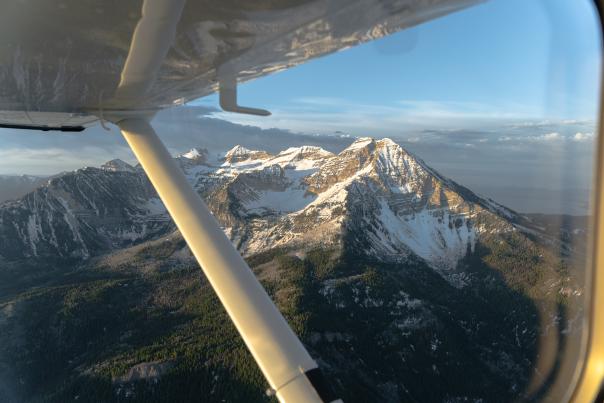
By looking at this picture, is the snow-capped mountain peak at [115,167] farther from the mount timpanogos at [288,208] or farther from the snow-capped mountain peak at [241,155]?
the snow-capped mountain peak at [241,155]

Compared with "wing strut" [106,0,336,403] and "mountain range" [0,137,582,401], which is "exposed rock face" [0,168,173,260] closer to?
"mountain range" [0,137,582,401]

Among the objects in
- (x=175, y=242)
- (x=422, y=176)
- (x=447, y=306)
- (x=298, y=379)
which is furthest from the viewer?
(x=175, y=242)

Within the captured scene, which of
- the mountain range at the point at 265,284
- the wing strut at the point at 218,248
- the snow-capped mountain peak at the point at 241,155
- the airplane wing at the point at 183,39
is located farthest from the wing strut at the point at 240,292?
the snow-capped mountain peak at the point at 241,155

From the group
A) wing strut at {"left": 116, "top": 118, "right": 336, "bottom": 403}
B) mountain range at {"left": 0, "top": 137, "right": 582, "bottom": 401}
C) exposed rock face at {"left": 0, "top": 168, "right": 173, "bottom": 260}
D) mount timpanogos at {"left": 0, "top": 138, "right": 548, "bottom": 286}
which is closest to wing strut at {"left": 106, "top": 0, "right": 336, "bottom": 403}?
wing strut at {"left": 116, "top": 118, "right": 336, "bottom": 403}

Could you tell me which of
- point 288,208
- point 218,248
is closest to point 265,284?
point 288,208

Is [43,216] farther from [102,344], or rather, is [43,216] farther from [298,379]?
[298,379]

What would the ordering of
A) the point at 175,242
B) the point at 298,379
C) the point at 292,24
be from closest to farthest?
the point at 292,24
the point at 298,379
the point at 175,242

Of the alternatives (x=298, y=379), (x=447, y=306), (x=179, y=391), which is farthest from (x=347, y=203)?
(x=298, y=379)
